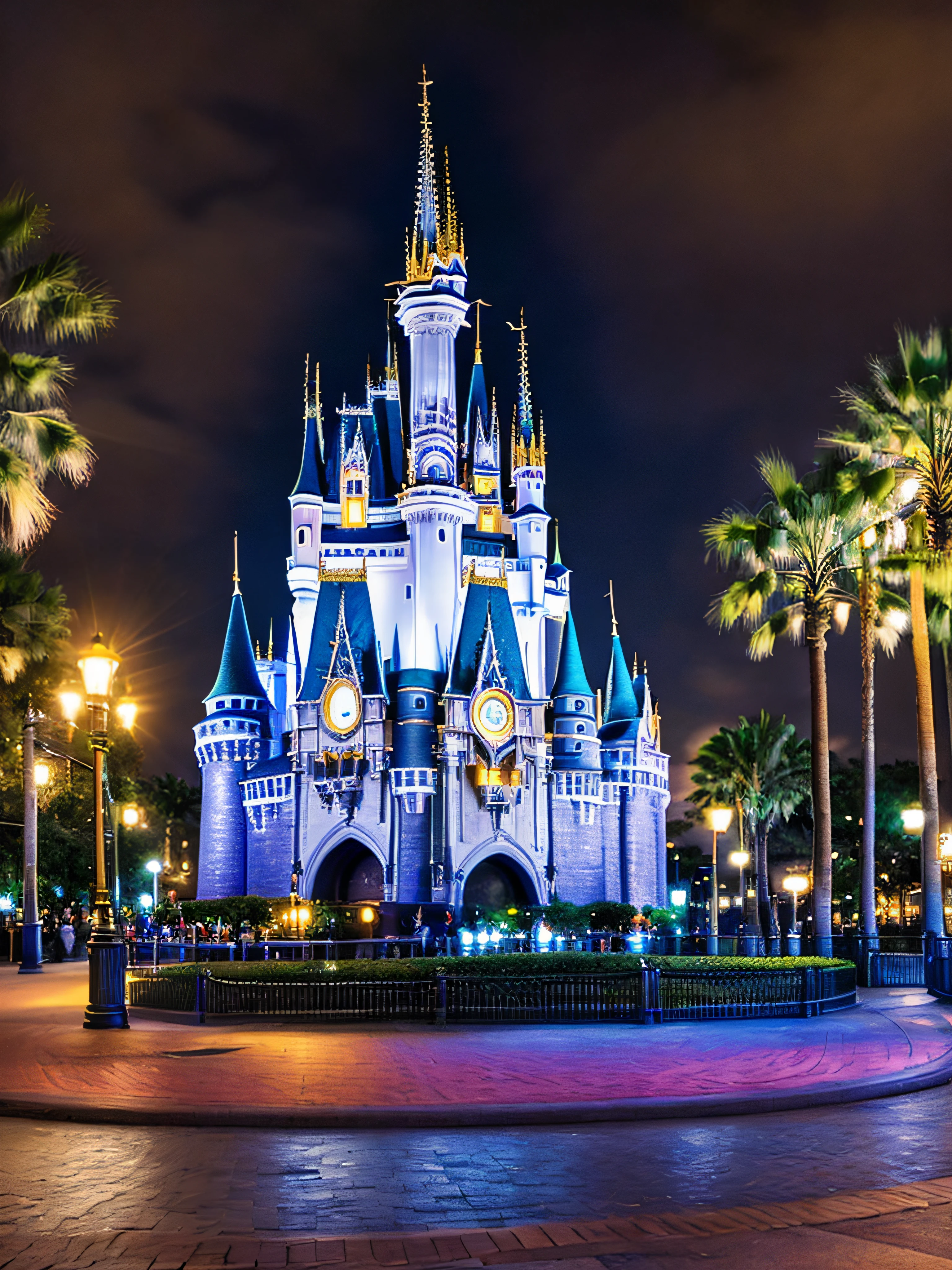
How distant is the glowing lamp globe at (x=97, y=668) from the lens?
62.2 feet

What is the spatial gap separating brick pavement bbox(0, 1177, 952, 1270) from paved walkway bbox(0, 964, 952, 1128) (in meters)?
3.95

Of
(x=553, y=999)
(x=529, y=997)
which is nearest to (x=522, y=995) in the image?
(x=529, y=997)

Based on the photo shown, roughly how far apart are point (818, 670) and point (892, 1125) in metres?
20.6

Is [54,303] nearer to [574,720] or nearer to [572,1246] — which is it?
[572,1246]

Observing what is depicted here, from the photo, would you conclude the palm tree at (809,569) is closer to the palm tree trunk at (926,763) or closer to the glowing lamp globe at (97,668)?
the palm tree trunk at (926,763)

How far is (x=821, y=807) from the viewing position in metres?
30.4

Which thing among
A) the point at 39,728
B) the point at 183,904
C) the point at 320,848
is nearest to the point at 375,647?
the point at 320,848

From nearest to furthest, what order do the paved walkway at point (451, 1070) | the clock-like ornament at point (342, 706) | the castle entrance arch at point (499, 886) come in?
the paved walkway at point (451, 1070) < the clock-like ornament at point (342, 706) < the castle entrance arch at point (499, 886)

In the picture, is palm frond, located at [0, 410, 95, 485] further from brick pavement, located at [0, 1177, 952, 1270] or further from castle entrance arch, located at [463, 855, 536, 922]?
castle entrance arch, located at [463, 855, 536, 922]

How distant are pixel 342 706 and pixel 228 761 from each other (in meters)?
10.1

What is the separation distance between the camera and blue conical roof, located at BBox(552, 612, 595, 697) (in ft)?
239

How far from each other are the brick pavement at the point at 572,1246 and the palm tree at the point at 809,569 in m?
22.7

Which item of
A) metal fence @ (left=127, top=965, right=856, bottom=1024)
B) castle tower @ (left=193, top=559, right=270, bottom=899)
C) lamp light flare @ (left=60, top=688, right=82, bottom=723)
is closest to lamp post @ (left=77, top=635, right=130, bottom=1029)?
lamp light flare @ (left=60, top=688, right=82, bottom=723)

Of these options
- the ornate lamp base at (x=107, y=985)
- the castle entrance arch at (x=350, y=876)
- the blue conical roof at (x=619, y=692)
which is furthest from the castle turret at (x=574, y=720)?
the ornate lamp base at (x=107, y=985)
